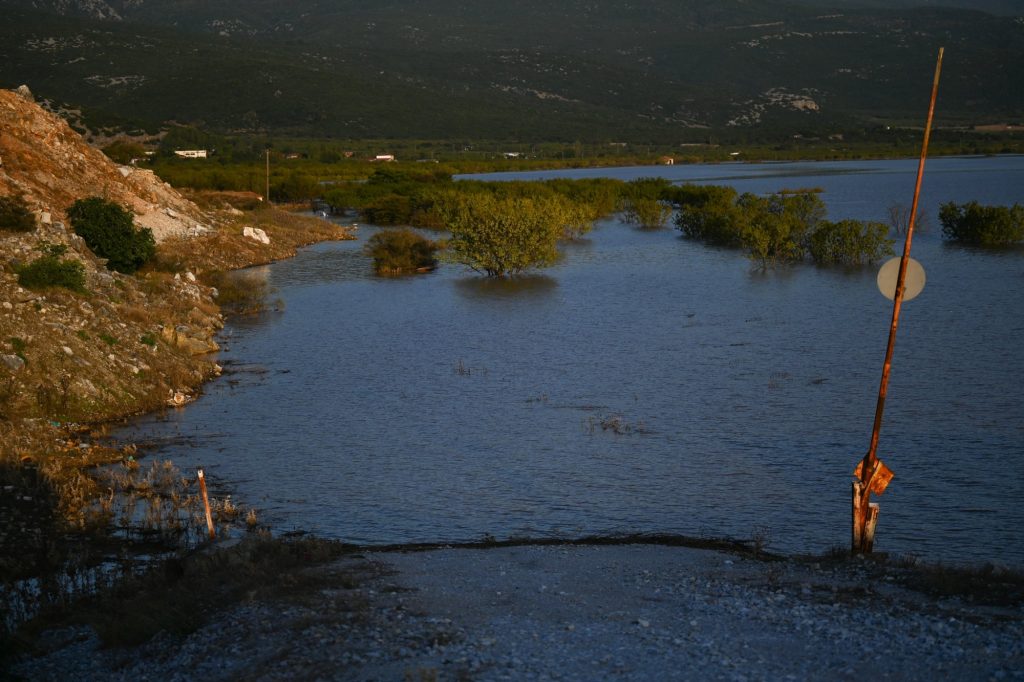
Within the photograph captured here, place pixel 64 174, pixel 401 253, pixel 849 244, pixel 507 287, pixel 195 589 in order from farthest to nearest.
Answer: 1. pixel 401 253
2. pixel 849 244
3. pixel 507 287
4. pixel 64 174
5. pixel 195 589

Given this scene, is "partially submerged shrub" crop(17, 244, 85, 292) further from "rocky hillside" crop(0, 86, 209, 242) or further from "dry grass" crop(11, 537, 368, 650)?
"dry grass" crop(11, 537, 368, 650)

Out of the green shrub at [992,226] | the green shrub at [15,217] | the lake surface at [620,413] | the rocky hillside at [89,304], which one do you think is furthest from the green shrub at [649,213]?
the green shrub at [15,217]

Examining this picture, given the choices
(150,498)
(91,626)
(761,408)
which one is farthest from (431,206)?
(91,626)

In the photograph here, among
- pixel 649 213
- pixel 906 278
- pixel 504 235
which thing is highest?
pixel 906 278

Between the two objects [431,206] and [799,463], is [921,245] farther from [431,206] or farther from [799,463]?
[799,463]

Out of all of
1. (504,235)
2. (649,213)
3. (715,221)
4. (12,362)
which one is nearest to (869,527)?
(12,362)

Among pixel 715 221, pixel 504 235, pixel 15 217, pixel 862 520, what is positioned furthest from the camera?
pixel 715 221

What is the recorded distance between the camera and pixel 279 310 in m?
38.1

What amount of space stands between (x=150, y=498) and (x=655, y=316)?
21.7m

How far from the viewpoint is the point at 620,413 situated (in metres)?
23.4

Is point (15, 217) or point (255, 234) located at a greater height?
point (15, 217)

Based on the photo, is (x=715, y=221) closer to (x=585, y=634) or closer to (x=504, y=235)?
(x=504, y=235)

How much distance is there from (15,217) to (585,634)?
23650mm

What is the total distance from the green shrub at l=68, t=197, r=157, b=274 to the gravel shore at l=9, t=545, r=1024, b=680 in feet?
82.1
